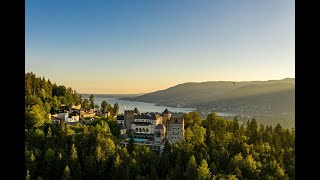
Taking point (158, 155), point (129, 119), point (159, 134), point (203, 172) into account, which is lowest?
point (203, 172)

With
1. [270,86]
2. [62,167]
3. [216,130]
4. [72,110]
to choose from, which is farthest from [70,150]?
[270,86]

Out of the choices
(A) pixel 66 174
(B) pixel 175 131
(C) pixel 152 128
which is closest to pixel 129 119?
(C) pixel 152 128

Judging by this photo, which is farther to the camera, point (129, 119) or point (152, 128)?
point (129, 119)

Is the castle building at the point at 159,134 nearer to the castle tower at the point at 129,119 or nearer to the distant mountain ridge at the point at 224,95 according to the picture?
the castle tower at the point at 129,119

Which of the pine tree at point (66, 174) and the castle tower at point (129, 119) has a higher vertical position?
the castle tower at point (129, 119)

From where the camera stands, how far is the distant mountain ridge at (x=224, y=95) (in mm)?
29922

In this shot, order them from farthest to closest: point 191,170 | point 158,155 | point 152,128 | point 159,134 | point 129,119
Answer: point 129,119, point 152,128, point 159,134, point 158,155, point 191,170

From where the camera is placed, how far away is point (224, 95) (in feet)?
109

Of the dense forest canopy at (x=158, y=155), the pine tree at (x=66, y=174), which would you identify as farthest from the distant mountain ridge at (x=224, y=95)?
the pine tree at (x=66, y=174)

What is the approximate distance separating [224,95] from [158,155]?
836 inches

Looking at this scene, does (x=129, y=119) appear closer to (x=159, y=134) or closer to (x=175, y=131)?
(x=159, y=134)

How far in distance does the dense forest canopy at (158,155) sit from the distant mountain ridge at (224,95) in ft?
47.8

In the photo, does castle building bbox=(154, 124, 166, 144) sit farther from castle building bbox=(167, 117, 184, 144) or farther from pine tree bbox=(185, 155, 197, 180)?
pine tree bbox=(185, 155, 197, 180)
